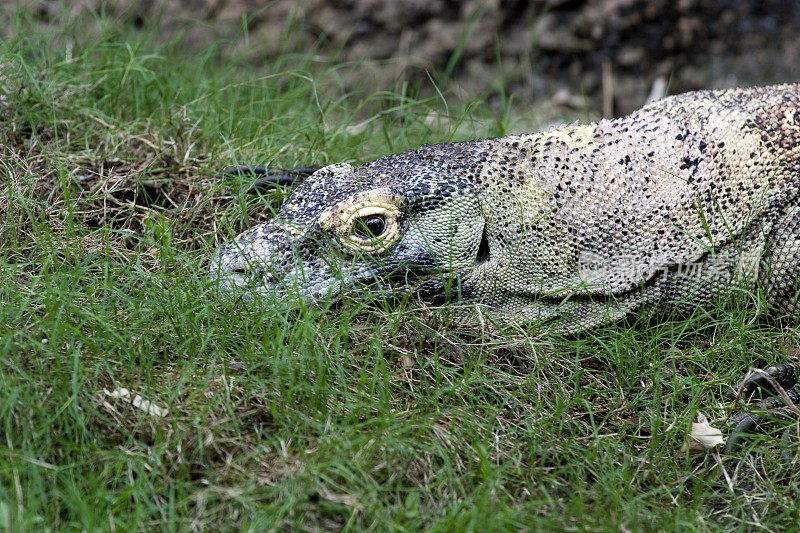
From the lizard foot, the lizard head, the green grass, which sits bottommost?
the lizard foot

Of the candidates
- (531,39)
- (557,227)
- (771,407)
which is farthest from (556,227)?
(531,39)

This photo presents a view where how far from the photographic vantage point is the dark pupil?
3.19 m

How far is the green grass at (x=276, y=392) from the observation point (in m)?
2.39

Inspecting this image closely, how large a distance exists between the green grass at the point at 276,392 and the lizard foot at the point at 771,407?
0.07 metres

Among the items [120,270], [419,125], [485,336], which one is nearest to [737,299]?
[485,336]

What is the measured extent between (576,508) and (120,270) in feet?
6.41

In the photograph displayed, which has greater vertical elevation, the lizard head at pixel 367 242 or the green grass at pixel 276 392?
the lizard head at pixel 367 242

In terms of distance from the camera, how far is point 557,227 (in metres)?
3.30

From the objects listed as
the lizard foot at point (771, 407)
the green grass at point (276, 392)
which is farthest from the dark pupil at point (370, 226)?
the lizard foot at point (771, 407)

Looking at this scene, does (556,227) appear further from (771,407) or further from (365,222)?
(771,407)

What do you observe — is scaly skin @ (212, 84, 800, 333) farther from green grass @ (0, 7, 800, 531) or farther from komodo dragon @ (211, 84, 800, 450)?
green grass @ (0, 7, 800, 531)

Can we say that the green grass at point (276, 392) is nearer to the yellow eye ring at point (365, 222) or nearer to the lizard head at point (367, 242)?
the lizard head at point (367, 242)

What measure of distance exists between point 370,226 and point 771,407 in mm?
1655

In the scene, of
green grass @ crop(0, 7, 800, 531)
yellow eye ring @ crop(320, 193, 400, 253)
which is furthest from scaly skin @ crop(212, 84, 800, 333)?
green grass @ crop(0, 7, 800, 531)
